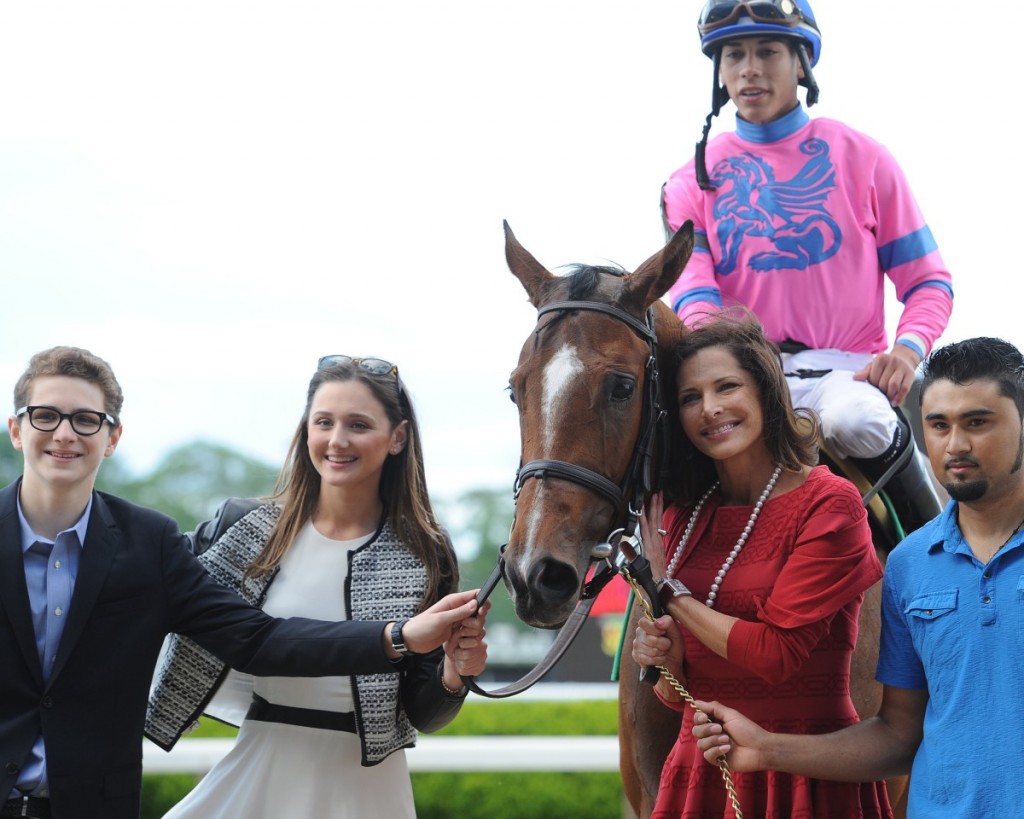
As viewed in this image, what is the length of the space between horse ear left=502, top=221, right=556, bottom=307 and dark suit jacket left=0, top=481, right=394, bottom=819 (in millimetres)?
964

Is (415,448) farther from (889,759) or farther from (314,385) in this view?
(889,759)

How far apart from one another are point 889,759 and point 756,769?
29cm

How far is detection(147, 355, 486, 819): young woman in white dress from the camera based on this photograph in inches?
115

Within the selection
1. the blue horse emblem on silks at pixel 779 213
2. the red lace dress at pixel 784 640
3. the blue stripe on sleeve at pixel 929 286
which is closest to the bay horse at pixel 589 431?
the red lace dress at pixel 784 640

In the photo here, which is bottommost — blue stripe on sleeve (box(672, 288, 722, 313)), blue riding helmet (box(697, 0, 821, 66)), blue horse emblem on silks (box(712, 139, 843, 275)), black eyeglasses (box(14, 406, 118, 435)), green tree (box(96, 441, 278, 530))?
green tree (box(96, 441, 278, 530))

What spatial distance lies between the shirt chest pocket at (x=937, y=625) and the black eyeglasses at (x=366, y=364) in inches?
64.6

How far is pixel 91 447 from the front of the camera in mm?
2705

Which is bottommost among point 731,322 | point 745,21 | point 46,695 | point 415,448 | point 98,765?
point 98,765

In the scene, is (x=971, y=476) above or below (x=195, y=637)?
above

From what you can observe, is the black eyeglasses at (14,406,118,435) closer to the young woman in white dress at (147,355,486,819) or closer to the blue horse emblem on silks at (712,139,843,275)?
the young woman in white dress at (147,355,486,819)

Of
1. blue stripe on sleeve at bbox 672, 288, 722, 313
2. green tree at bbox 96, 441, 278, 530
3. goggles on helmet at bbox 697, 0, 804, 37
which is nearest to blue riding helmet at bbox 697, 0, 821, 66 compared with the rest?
goggles on helmet at bbox 697, 0, 804, 37

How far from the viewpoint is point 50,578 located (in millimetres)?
2652

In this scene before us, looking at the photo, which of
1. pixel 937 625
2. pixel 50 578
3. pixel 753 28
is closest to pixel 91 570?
pixel 50 578

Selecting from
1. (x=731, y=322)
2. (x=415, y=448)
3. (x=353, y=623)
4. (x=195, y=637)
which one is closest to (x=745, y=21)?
(x=731, y=322)
